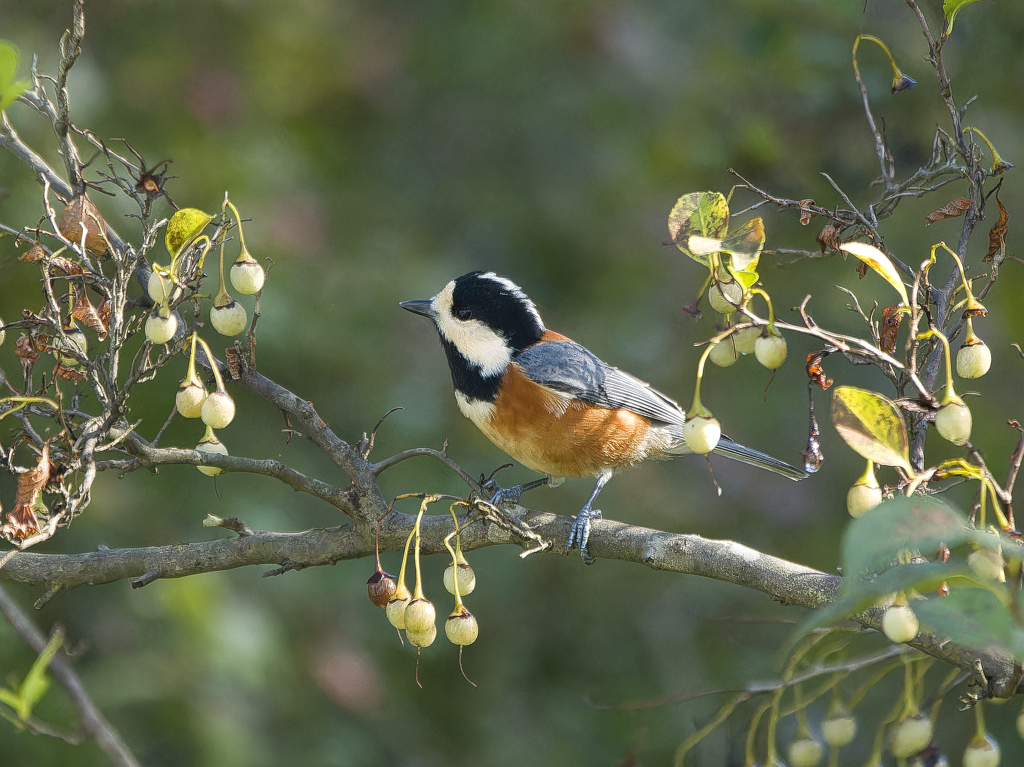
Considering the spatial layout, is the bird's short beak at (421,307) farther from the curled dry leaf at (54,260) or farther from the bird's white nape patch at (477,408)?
the curled dry leaf at (54,260)

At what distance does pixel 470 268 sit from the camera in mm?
5570

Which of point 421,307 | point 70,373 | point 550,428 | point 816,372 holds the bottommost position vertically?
point 550,428

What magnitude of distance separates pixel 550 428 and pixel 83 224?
74.2 inches

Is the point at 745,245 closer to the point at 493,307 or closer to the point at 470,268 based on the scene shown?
the point at 493,307

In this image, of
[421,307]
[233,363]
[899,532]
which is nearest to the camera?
[899,532]

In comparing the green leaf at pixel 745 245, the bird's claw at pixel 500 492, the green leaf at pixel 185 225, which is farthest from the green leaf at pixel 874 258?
the bird's claw at pixel 500 492

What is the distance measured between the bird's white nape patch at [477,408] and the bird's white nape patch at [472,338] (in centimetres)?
13

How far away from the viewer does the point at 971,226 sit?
6.45 feet

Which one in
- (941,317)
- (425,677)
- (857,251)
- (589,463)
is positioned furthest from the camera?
(425,677)

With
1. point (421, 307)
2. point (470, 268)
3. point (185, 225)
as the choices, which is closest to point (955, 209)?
point (185, 225)

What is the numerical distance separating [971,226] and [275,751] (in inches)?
147

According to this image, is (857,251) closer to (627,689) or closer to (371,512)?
(371,512)

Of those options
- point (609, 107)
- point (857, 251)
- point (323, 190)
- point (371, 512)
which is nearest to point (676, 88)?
point (609, 107)

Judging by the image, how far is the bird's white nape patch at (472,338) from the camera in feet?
12.1
